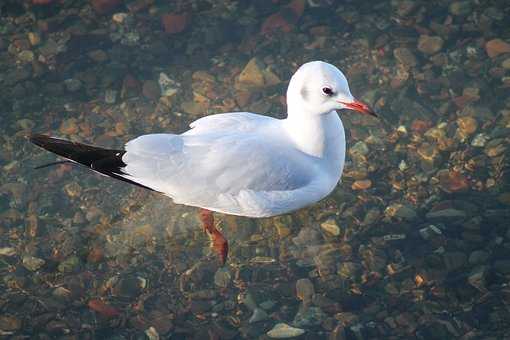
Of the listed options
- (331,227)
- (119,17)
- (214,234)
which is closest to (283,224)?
(331,227)

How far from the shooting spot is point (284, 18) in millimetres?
7117

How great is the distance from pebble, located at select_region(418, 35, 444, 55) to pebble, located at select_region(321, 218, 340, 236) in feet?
6.53

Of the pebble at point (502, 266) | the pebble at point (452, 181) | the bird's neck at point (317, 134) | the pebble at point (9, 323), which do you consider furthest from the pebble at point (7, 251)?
the pebble at point (502, 266)

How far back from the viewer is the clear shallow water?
525 centimetres

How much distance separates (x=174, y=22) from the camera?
23.6 ft

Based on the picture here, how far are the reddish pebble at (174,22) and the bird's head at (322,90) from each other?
88.7 inches

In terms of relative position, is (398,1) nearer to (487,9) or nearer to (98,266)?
(487,9)

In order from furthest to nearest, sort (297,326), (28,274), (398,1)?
(398,1)
(28,274)
(297,326)

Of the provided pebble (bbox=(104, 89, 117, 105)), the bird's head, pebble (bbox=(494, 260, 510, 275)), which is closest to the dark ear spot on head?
the bird's head

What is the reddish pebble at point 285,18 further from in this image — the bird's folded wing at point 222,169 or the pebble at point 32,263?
the pebble at point 32,263

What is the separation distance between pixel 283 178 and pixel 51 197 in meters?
2.03

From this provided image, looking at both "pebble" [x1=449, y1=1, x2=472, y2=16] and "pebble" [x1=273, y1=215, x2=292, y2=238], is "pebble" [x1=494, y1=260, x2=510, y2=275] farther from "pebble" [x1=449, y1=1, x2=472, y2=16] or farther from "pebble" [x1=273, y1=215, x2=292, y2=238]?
"pebble" [x1=449, y1=1, x2=472, y2=16]

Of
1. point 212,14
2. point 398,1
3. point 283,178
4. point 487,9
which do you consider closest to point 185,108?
point 212,14

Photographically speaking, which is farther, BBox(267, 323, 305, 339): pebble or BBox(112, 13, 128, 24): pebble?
BBox(112, 13, 128, 24): pebble
